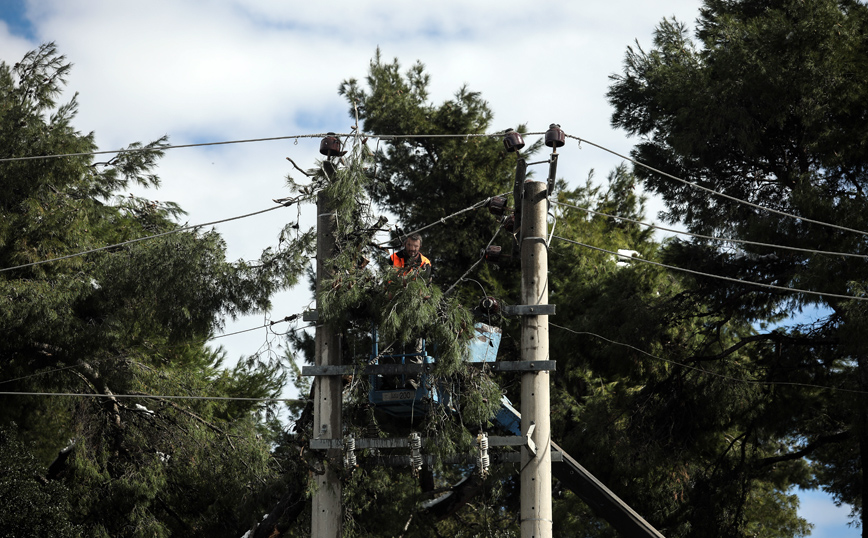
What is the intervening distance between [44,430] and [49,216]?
5349mm

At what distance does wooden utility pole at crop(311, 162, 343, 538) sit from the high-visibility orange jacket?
2.29ft

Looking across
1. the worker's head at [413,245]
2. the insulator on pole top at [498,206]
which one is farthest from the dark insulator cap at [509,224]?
the worker's head at [413,245]

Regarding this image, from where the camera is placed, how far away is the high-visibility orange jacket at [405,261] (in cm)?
979

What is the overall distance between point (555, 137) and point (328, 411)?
3499 mm

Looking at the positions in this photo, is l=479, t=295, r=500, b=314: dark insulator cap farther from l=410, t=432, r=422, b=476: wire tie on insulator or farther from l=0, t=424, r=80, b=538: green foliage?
l=0, t=424, r=80, b=538: green foliage

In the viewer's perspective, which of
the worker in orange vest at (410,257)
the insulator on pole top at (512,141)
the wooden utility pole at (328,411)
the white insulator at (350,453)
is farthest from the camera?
the insulator on pole top at (512,141)

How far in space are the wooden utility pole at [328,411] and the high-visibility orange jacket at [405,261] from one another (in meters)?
0.70

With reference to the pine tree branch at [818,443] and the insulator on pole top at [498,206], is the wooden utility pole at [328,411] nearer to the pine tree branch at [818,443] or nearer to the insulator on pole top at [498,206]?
the insulator on pole top at [498,206]

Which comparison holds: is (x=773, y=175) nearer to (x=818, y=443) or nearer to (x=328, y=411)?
(x=818, y=443)

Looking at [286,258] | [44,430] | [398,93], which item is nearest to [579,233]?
[398,93]

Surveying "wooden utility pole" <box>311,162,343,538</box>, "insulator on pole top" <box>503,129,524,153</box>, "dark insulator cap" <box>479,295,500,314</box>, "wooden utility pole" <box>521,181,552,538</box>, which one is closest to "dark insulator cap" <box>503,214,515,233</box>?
"wooden utility pole" <box>521,181,552,538</box>

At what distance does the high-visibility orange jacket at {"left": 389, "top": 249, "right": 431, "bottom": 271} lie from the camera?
32.1 feet

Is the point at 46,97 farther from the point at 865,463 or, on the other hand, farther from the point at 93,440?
the point at 865,463

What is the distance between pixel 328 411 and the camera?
980 cm
